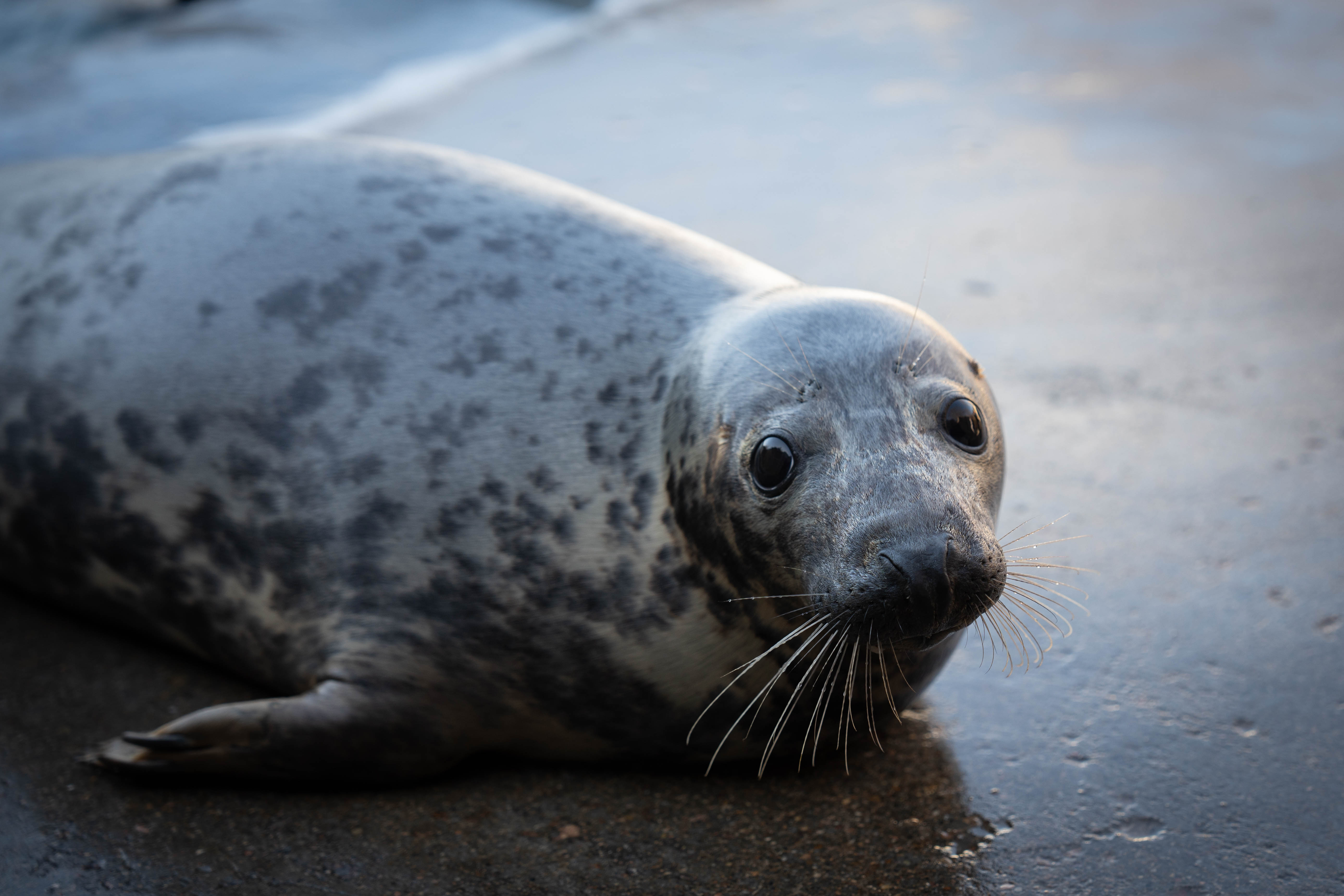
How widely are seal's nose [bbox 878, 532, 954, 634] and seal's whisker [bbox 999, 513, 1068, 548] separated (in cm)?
14

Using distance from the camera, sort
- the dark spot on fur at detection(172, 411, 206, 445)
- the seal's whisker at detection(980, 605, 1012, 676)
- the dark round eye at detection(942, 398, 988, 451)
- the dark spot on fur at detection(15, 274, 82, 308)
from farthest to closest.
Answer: the dark spot on fur at detection(15, 274, 82, 308)
the dark spot on fur at detection(172, 411, 206, 445)
the seal's whisker at detection(980, 605, 1012, 676)
the dark round eye at detection(942, 398, 988, 451)

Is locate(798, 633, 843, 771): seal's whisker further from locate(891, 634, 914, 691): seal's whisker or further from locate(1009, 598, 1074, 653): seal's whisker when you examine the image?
locate(1009, 598, 1074, 653): seal's whisker

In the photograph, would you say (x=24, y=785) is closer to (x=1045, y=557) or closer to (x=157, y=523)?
(x=157, y=523)

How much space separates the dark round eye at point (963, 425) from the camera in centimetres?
185

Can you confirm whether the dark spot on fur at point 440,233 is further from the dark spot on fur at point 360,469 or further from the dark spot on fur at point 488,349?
the dark spot on fur at point 360,469

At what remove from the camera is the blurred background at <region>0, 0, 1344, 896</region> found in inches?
74.4

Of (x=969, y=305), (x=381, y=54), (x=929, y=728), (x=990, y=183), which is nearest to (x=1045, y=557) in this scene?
(x=929, y=728)

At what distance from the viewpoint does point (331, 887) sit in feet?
6.02

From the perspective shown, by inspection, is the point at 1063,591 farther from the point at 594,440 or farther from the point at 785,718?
the point at 594,440

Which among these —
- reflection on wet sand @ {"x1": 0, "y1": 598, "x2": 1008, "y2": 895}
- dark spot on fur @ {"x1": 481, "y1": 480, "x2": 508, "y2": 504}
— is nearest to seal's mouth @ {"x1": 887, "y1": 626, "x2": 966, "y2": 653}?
reflection on wet sand @ {"x1": 0, "y1": 598, "x2": 1008, "y2": 895}

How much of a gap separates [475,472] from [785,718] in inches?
26.7

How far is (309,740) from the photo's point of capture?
6.66 ft

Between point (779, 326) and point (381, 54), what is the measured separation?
19.1 ft

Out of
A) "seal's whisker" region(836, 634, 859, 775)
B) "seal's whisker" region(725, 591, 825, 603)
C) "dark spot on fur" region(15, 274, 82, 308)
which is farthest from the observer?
"dark spot on fur" region(15, 274, 82, 308)
